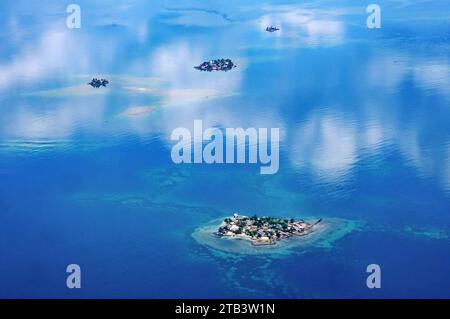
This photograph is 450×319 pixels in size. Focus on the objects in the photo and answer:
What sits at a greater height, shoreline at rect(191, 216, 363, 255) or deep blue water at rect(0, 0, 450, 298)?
deep blue water at rect(0, 0, 450, 298)

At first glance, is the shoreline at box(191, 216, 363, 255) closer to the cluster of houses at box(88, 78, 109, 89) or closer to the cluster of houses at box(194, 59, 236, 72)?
the cluster of houses at box(88, 78, 109, 89)

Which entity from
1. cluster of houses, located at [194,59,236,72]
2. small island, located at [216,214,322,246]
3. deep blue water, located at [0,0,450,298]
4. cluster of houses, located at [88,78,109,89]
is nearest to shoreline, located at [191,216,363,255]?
small island, located at [216,214,322,246]

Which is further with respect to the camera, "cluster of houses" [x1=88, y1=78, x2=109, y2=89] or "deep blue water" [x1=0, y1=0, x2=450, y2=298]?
"cluster of houses" [x1=88, y1=78, x2=109, y2=89]

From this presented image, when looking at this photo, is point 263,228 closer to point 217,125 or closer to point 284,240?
point 284,240

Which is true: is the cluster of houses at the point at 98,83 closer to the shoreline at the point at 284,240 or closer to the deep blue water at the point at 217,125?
the deep blue water at the point at 217,125

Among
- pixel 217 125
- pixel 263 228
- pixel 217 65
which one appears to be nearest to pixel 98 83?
pixel 217 65

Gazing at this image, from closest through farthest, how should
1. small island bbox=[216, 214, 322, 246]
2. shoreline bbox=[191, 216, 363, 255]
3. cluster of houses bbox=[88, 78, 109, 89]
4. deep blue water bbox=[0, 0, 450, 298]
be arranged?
deep blue water bbox=[0, 0, 450, 298] → shoreline bbox=[191, 216, 363, 255] → small island bbox=[216, 214, 322, 246] → cluster of houses bbox=[88, 78, 109, 89]

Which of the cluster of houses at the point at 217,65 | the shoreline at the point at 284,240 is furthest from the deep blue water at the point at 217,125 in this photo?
the cluster of houses at the point at 217,65
